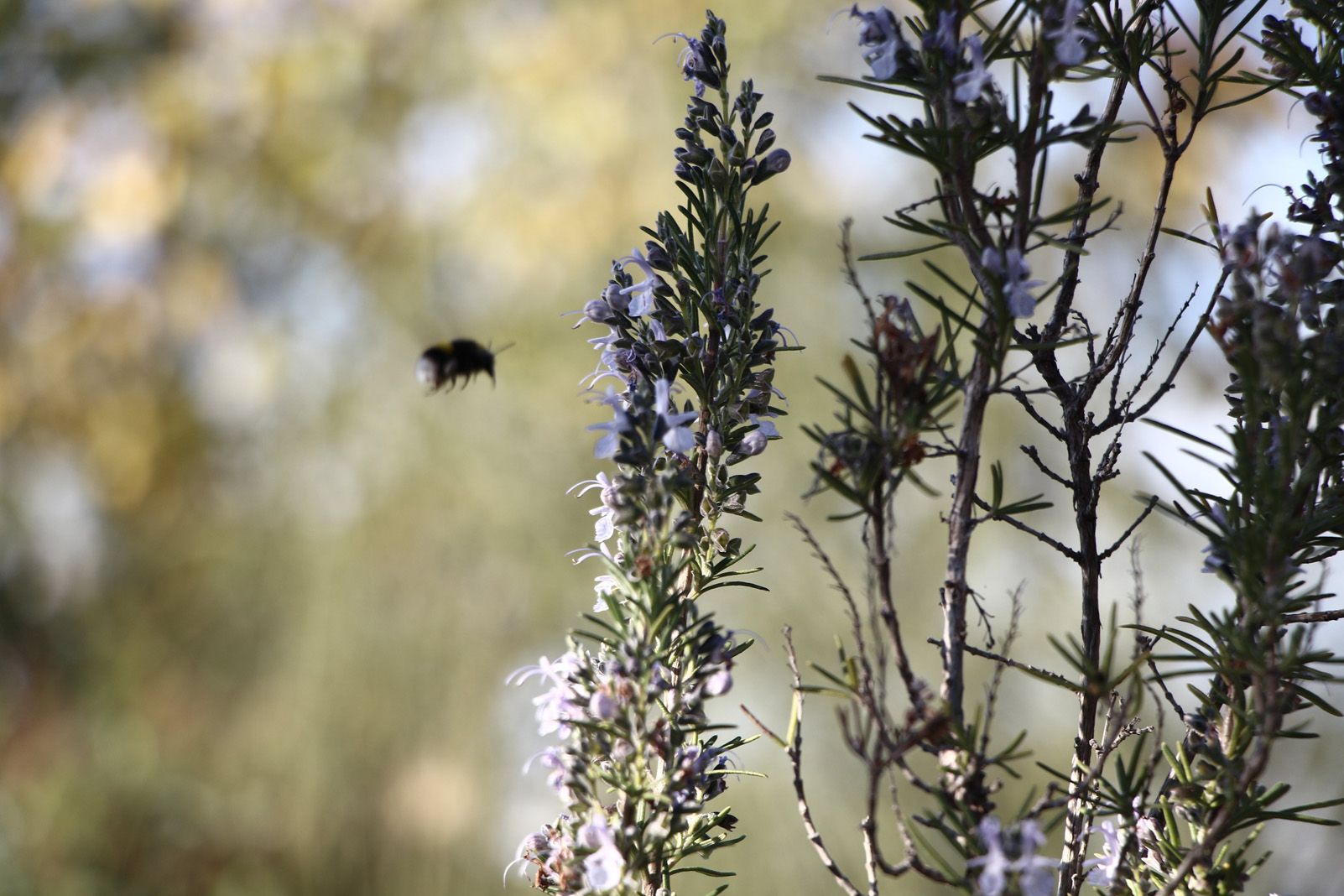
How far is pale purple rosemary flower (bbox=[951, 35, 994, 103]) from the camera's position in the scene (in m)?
0.40

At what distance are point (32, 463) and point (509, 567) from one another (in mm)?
2749

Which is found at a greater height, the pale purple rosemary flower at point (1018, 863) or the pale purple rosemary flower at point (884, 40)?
the pale purple rosemary flower at point (884, 40)

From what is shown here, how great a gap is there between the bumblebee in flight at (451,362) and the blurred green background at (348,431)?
3.45 ft

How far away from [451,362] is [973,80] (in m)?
0.89

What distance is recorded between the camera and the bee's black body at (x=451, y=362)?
1.16 meters

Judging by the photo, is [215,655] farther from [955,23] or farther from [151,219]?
[955,23]

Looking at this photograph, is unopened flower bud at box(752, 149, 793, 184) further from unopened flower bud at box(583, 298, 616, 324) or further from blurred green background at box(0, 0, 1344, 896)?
blurred green background at box(0, 0, 1344, 896)

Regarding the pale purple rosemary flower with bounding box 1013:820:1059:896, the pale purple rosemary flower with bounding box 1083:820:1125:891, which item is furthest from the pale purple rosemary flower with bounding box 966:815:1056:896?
the pale purple rosemary flower with bounding box 1083:820:1125:891

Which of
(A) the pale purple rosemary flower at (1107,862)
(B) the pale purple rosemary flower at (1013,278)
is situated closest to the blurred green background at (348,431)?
(A) the pale purple rosemary flower at (1107,862)

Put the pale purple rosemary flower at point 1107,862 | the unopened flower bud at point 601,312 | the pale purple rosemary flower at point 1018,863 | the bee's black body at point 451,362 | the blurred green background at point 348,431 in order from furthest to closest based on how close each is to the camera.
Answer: the blurred green background at point 348,431 → the bee's black body at point 451,362 → the unopened flower bud at point 601,312 → the pale purple rosemary flower at point 1107,862 → the pale purple rosemary flower at point 1018,863

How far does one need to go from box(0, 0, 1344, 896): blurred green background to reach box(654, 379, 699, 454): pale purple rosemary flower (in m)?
1.56

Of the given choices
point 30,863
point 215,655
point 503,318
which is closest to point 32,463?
point 215,655

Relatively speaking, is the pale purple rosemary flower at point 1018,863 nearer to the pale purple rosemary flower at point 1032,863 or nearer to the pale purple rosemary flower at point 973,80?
the pale purple rosemary flower at point 1032,863

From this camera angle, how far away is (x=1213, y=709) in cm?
48
